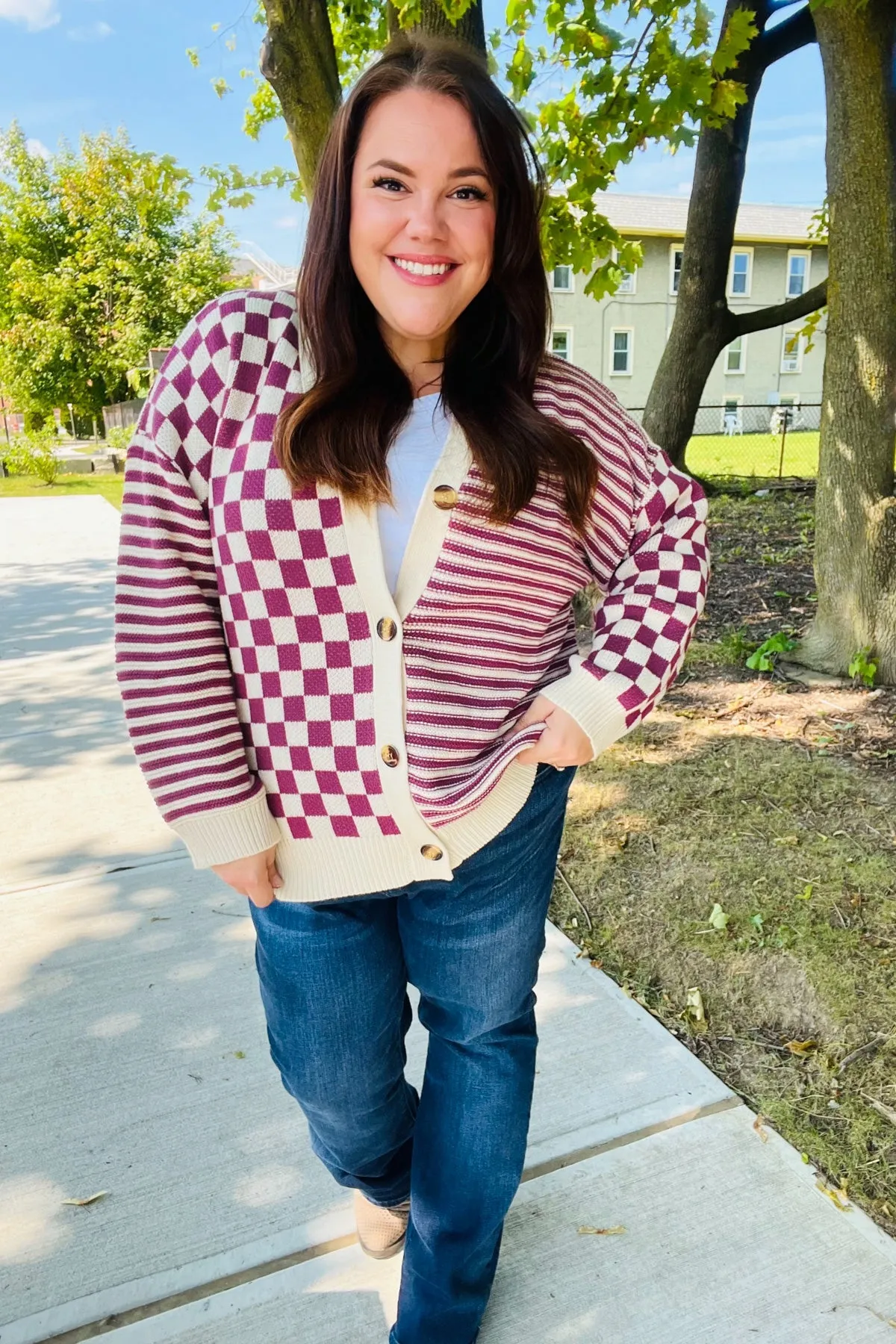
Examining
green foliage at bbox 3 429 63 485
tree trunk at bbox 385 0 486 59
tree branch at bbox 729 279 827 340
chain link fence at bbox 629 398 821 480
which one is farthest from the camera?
green foliage at bbox 3 429 63 485

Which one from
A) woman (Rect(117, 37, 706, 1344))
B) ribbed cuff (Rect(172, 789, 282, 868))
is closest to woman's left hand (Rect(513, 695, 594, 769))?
woman (Rect(117, 37, 706, 1344))

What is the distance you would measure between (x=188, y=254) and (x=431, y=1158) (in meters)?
26.9

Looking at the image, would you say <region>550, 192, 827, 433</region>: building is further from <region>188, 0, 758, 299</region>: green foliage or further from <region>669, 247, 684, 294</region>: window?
<region>188, 0, 758, 299</region>: green foliage

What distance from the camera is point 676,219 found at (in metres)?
32.2

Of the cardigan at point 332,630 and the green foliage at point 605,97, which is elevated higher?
the green foliage at point 605,97

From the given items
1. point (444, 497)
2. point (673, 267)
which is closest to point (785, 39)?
point (444, 497)

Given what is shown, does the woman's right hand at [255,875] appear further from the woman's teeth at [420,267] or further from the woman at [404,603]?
the woman's teeth at [420,267]

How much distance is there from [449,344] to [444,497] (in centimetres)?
28

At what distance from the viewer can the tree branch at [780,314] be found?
23.8 ft

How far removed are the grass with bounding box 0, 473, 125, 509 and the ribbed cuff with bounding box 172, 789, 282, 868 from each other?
11.1m

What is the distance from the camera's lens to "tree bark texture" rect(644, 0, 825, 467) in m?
6.47

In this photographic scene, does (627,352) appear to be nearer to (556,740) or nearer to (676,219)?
(676,219)

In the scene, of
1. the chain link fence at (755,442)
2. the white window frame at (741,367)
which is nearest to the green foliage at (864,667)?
the chain link fence at (755,442)

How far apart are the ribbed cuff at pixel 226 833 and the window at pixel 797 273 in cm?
3610
